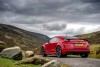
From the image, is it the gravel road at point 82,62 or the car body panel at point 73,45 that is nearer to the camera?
the gravel road at point 82,62

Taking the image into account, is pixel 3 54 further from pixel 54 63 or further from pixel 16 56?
pixel 54 63

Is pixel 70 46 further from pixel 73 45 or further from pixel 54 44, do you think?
pixel 54 44

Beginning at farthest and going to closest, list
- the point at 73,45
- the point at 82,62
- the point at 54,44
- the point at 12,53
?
the point at 54,44
the point at 73,45
the point at 12,53
the point at 82,62

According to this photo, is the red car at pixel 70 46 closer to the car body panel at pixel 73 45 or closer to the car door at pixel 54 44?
the car body panel at pixel 73 45

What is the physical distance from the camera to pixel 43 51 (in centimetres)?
2431

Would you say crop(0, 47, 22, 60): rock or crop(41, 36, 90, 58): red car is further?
crop(41, 36, 90, 58): red car

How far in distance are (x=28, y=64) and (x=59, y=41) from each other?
696 centimetres

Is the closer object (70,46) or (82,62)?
(82,62)

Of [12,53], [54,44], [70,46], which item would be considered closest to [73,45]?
[70,46]

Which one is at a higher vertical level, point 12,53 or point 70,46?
point 70,46

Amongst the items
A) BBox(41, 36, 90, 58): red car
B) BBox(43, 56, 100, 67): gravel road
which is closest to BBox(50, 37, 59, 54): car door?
BBox(41, 36, 90, 58): red car

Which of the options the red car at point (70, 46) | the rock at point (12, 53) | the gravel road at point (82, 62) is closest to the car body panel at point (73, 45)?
the red car at point (70, 46)

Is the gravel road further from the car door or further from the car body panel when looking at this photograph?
the car door

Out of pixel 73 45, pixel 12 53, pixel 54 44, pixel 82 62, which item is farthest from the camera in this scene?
pixel 54 44
